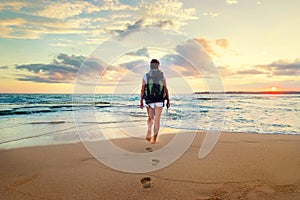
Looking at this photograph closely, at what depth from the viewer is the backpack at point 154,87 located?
274 inches

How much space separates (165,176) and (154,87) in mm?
3284

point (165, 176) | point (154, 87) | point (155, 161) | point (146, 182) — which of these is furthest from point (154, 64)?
point (146, 182)

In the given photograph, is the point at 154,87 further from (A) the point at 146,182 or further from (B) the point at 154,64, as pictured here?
(A) the point at 146,182

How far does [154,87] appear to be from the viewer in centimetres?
697

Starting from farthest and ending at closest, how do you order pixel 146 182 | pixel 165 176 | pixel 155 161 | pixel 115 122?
pixel 115 122 → pixel 155 161 → pixel 165 176 → pixel 146 182

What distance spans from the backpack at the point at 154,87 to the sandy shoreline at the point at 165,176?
1.62m

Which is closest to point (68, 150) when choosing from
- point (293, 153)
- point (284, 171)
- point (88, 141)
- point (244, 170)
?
point (88, 141)

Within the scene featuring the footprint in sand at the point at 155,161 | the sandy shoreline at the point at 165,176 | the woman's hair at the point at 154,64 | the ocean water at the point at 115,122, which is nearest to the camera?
the sandy shoreline at the point at 165,176

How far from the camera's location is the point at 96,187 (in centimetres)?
365

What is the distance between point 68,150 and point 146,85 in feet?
8.71

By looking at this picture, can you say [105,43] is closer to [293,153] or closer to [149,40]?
[149,40]

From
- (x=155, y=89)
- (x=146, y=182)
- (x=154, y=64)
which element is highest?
(x=154, y=64)

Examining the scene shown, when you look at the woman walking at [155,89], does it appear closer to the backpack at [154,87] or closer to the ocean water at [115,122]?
the backpack at [154,87]

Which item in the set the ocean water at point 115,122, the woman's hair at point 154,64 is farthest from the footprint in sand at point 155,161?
the ocean water at point 115,122
